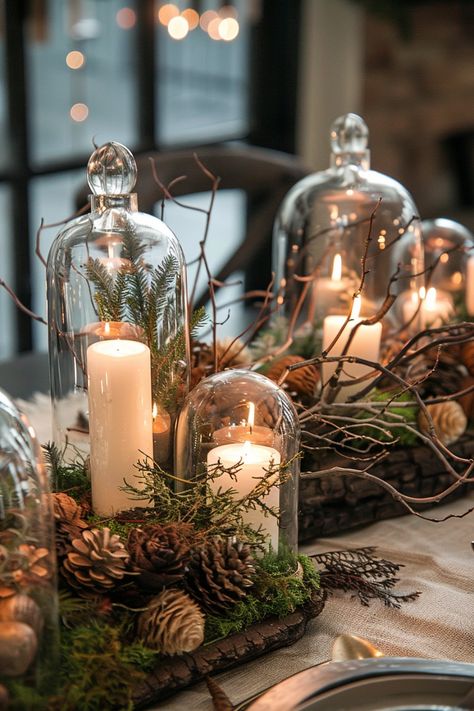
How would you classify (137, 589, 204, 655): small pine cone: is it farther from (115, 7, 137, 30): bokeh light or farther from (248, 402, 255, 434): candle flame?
(115, 7, 137, 30): bokeh light

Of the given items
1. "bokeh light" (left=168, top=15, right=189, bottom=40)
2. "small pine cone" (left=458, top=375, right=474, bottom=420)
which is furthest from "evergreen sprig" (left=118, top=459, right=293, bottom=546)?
"bokeh light" (left=168, top=15, right=189, bottom=40)

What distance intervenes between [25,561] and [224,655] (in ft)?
0.53

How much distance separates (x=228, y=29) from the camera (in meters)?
3.09

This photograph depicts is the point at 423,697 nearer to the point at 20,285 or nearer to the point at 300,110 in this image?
the point at 20,285

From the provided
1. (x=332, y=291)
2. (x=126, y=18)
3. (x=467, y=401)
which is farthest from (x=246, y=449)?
(x=126, y=18)

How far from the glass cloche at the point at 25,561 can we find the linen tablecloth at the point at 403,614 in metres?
0.11

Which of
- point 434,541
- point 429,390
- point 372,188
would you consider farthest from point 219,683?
point 372,188

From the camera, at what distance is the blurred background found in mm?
2551

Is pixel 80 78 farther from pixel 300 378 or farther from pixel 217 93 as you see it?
pixel 300 378

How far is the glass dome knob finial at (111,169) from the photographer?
742mm

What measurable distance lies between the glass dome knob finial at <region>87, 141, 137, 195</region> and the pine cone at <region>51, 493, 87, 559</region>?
0.24 metres

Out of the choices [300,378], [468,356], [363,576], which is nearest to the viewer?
[363,576]

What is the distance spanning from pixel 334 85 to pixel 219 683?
9.75 feet

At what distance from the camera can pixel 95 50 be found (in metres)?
2.70
